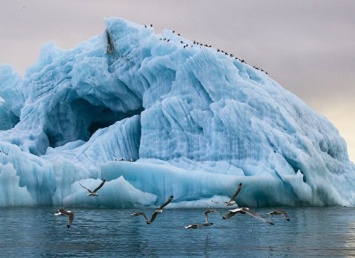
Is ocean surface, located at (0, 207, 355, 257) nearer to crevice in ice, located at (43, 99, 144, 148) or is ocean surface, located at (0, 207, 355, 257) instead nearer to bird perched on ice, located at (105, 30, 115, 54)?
crevice in ice, located at (43, 99, 144, 148)

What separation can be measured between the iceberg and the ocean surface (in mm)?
3028

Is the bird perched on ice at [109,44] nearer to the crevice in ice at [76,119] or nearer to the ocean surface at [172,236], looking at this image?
the crevice in ice at [76,119]

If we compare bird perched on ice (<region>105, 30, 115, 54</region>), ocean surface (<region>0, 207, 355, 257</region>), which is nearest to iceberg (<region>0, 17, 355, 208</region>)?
bird perched on ice (<region>105, 30, 115, 54</region>)

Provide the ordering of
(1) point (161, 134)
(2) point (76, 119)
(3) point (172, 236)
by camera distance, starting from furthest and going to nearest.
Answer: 1. (2) point (76, 119)
2. (1) point (161, 134)
3. (3) point (172, 236)

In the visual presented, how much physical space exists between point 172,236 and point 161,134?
19419 millimetres

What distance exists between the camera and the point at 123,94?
50.9m

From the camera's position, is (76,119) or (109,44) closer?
(109,44)

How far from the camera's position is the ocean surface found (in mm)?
22688

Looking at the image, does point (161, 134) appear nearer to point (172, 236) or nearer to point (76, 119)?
point (76, 119)

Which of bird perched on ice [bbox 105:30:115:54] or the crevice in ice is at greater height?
bird perched on ice [bbox 105:30:115:54]

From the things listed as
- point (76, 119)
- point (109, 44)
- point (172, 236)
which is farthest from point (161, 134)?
point (172, 236)

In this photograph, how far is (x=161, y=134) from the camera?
152 feet

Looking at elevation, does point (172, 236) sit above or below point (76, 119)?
below

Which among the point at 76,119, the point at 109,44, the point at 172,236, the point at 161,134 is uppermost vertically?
the point at 109,44
